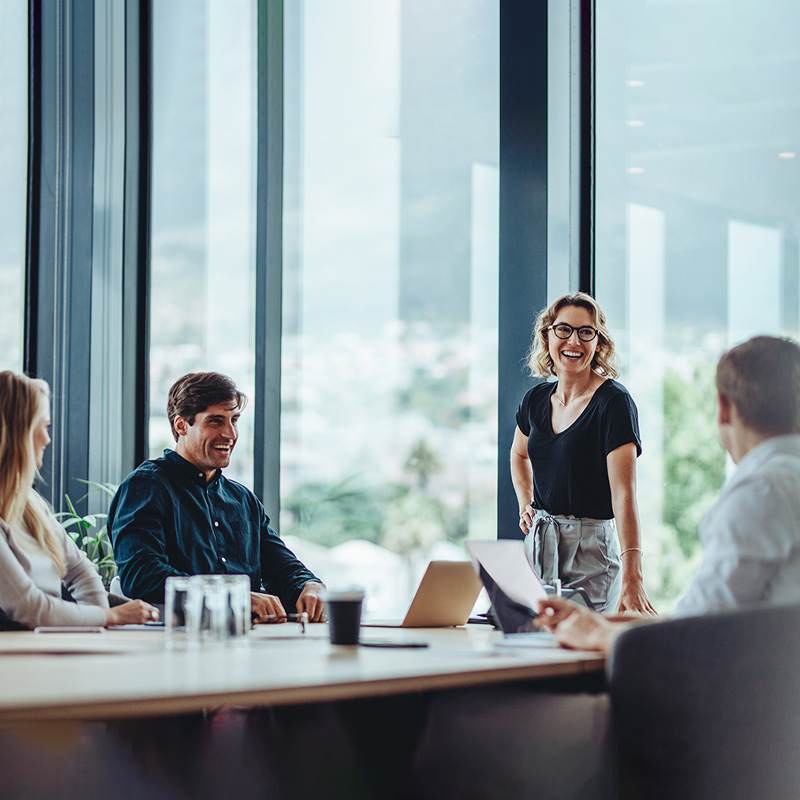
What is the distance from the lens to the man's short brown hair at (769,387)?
1747 millimetres

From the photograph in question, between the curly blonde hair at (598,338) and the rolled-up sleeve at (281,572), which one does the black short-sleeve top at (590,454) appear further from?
the rolled-up sleeve at (281,572)

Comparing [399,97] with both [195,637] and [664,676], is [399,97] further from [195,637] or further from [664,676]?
[664,676]

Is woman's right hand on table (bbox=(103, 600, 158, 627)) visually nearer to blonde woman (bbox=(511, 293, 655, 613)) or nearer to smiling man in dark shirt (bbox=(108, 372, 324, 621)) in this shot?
smiling man in dark shirt (bbox=(108, 372, 324, 621))

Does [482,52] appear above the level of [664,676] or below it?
above

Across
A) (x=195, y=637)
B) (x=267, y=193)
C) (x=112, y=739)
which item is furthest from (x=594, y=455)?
(x=267, y=193)

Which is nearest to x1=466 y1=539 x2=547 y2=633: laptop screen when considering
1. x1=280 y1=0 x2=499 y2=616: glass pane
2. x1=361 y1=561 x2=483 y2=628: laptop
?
x1=361 y1=561 x2=483 y2=628: laptop

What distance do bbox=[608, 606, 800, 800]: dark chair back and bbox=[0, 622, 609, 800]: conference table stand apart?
0.19 metres

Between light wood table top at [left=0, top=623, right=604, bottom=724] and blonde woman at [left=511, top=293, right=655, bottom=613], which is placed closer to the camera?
light wood table top at [left=0, top=623, right=604, bottom=724]

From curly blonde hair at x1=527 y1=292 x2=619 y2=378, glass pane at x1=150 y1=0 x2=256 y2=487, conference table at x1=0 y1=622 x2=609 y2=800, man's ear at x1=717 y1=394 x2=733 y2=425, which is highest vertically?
glass pane at x1=150 y1=0 x2=256 y2=487

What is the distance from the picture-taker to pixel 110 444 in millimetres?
4961

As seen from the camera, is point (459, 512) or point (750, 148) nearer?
point (750, 148)

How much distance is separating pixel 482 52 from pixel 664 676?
11.1 ft

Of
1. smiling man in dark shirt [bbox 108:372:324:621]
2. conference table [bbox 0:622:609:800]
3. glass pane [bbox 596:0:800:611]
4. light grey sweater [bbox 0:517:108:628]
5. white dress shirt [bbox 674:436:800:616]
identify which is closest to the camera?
conference table [bbox 0:622:609:800]

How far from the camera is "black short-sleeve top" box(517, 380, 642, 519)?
315cm
